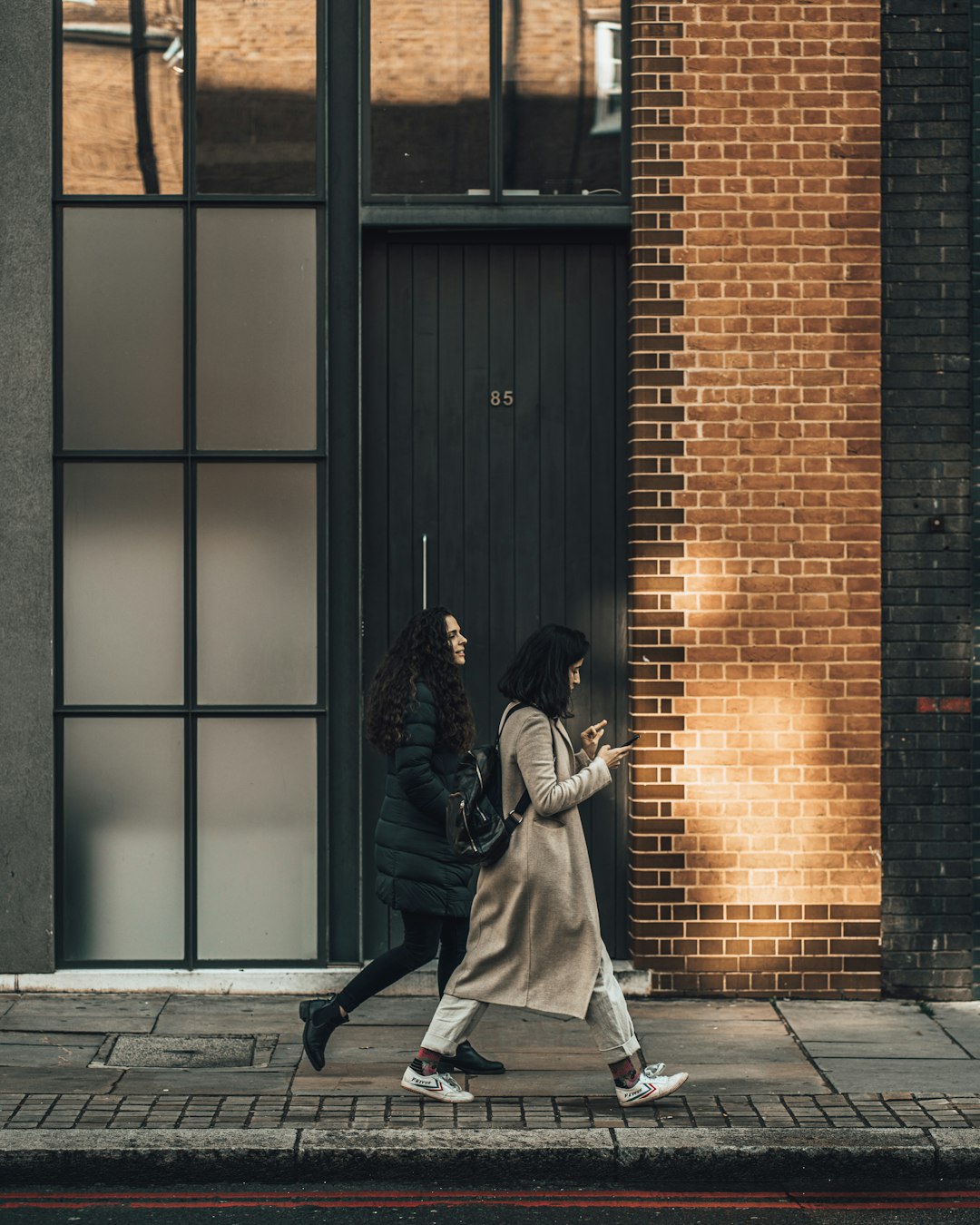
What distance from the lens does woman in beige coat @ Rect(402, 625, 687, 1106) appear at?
6.27 metres

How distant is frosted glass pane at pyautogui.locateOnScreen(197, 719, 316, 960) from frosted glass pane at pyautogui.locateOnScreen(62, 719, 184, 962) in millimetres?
144

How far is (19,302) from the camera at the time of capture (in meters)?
8.25

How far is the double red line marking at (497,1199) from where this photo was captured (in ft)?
18.5

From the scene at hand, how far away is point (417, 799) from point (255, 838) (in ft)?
6.61

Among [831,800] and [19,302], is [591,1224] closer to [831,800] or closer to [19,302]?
[831,800]

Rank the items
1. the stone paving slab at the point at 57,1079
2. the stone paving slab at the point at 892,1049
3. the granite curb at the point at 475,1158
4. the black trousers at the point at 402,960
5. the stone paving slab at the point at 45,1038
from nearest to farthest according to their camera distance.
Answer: the granite curb at the point at 475,1158 < the stone paving slab at the point at 57,1079 < the black trousers at the point at 402,960 < the stone paving slab at the point at 892,1049 < the stone paving slab at the point at 45,1038

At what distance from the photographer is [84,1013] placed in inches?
310

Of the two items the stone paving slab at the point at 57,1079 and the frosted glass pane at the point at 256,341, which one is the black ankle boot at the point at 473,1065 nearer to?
the stone paving slab at the point at 57,1079

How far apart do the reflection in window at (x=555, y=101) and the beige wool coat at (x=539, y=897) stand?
3401 mm

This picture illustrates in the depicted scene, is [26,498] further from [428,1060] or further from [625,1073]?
[625,1073]

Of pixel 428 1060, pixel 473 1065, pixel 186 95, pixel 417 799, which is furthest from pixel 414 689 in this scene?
pixel 186 95

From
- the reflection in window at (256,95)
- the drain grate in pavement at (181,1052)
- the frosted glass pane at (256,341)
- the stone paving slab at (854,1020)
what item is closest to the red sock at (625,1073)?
the stone paving slab at (854,1020)

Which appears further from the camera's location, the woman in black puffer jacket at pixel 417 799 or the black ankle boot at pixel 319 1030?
the black ankle boot at pixel 319 1030

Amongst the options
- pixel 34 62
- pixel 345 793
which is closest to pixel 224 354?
pixel 34 62
